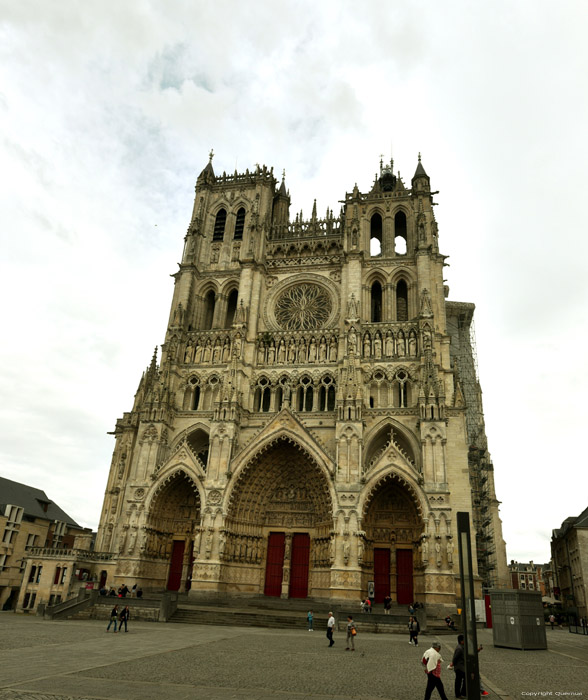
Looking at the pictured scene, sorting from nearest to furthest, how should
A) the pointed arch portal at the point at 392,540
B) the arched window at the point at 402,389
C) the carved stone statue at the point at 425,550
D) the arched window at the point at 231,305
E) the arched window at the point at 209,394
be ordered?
the carved stone statue at the point at 425,550 → the pointed arch portal at the point at 392,540 → the arched window at the point at 402,389 → the arched window at the point at 209,394 → the arched window at the point at 231,305

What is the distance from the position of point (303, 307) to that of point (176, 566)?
19137 millimetres

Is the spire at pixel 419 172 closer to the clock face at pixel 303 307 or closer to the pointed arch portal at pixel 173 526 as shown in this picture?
the clock face at pixel 303 307

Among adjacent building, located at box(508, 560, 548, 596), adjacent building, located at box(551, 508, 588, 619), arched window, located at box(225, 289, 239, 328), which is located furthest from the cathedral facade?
adjacent building, located at box(508, 560, 548, 596)

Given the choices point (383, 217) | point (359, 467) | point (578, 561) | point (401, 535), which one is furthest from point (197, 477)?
point (578, 561)

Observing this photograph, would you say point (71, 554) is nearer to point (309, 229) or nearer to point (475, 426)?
point (309, 229)

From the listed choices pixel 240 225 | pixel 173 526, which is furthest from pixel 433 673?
pixel 240 225

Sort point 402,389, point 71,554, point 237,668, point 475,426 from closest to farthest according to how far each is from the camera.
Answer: point 237,668 → point 71,554 → point 402,389 → point 475,426

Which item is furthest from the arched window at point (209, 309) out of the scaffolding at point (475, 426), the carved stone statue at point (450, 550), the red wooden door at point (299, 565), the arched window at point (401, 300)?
the carved stone statue at point (450, 550)

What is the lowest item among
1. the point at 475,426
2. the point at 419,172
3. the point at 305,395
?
the point at 305,395

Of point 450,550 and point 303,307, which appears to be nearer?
point 450,550

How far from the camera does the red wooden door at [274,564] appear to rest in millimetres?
31109

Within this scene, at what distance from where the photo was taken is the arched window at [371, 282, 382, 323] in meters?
38.0

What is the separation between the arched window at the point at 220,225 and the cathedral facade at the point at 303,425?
2.42ft

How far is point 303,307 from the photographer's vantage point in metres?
37.9
